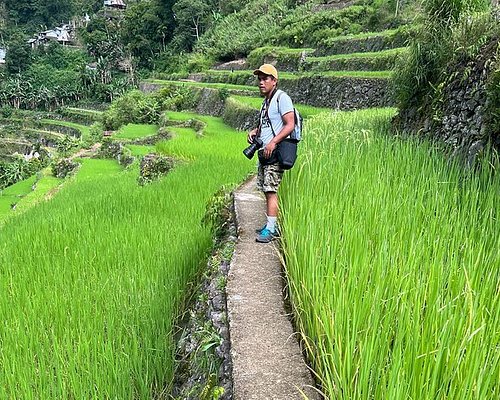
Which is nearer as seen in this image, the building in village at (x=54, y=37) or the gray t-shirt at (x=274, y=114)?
the gray t-shirt at (x=274, y=114)

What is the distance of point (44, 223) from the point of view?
4.86 metres

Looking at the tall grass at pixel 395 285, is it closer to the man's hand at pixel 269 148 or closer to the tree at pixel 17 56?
the man's hand at pixel 269 148

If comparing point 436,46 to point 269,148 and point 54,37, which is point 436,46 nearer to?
point 269,148

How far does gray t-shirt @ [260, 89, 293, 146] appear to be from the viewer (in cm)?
290

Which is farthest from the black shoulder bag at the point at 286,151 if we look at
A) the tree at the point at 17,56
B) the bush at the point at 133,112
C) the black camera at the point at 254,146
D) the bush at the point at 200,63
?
the tree at the point at 17,56

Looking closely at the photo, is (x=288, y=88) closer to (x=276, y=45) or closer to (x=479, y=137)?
(x=276, y=45)

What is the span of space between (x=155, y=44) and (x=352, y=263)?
147ft

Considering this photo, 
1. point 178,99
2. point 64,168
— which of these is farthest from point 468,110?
point 178,99

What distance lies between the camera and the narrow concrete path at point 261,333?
59.4 inches

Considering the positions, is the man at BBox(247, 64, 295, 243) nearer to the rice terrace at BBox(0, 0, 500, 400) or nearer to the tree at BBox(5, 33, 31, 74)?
the rice terrace at BBox(0, 0, 500, 400)

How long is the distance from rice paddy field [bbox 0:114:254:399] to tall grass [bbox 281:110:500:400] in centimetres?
88

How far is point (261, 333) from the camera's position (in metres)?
A: 1.84

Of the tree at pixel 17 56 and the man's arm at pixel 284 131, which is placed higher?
the tree at pixel 17 56

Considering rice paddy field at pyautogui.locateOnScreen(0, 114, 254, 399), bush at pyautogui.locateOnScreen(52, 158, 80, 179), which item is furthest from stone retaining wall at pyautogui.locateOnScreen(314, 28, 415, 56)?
rice paddy field at pyautogui.locateOnScreen(0, 114, 254, 399)
